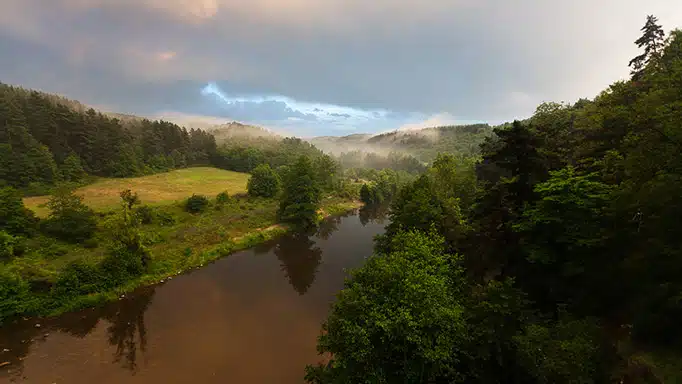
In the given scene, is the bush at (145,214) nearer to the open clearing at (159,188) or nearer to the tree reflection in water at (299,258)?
the open clearing at (159,188)

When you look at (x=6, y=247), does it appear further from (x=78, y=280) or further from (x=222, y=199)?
(x=222, y=199)

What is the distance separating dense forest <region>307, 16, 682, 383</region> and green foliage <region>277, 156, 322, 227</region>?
37406 mm

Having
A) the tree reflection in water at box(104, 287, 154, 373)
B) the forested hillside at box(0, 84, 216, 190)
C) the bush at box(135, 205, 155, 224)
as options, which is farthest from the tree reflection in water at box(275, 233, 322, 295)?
the forested hillside at box(0, 84, 216, 190)

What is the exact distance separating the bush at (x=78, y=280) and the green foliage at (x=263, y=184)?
40.8m

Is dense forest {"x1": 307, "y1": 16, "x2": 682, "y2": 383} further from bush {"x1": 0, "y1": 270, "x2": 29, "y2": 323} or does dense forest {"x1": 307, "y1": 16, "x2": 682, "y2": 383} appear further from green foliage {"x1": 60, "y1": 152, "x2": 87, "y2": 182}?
green foliage {"x1": 60, "y1": 152, "x2": 87, "y2": 182}

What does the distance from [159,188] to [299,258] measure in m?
43.5

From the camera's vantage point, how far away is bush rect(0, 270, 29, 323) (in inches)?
914

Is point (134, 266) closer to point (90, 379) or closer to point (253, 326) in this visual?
point (90, 379)

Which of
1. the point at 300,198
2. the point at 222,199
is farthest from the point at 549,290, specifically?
the point at 222,199

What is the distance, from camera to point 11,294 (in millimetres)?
23812

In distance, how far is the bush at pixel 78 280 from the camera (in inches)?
1041

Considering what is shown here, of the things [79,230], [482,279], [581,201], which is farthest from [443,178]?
[79,230]

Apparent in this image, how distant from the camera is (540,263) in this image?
16078mm

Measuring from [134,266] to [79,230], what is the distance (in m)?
10.8
